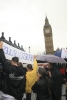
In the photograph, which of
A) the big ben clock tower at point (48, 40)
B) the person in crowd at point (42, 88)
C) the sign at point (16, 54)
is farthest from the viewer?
the big ben clock tower at point (48, 40)

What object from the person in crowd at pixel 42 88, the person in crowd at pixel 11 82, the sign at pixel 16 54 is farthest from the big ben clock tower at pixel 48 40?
the person in crowd at pixel 11 82

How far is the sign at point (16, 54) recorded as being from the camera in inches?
175

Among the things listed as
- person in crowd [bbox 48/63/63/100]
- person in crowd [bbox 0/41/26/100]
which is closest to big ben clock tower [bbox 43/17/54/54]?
person in crowd [bbox 48/63/63/100]

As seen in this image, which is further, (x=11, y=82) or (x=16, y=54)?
(x=16, y=54)

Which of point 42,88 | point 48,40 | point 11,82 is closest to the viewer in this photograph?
point 11,82

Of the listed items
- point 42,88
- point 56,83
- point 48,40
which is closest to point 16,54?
point 56,83

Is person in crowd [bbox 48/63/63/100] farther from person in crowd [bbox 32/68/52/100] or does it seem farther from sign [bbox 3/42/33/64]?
sign [bbox 3/42/33/64]

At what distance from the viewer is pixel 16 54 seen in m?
5.04

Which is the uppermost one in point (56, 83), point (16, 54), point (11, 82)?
point (16, 54)

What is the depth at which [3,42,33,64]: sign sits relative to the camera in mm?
4445

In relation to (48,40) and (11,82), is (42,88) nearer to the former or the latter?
(11,82)

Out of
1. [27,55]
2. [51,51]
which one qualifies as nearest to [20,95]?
[27,55]

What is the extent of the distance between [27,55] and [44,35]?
9396 cm

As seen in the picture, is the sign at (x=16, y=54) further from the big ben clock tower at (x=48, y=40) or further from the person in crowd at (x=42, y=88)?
the big ben clock tower at (x=48, y=40)
